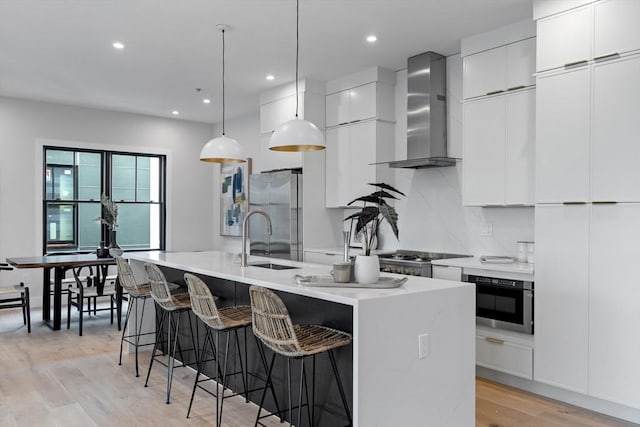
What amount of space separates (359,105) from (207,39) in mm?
1815

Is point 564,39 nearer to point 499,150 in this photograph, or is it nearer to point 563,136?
point 563,136

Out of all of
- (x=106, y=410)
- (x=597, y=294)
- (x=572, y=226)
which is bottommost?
(x=106, y=410)

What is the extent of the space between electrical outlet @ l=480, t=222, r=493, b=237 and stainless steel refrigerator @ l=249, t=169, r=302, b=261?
2057mm

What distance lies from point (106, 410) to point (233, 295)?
44.5 inches

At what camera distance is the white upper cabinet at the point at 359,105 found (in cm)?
529

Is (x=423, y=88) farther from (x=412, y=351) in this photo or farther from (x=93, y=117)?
(x=93, y=117)

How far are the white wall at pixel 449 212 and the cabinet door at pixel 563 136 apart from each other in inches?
32.6

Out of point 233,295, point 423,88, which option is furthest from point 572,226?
point 233,295

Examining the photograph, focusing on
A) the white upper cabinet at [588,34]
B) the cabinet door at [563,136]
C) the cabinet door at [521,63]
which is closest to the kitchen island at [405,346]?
the cabinet door at [563,136]

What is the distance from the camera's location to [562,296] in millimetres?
3441

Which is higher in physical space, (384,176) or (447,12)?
(447,12)

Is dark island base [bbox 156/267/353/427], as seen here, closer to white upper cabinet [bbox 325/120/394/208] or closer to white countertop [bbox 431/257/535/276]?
white countertop [bbox 431/257/535/276]

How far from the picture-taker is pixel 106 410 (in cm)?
332

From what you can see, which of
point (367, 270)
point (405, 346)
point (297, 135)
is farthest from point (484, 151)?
point (405, 346)
